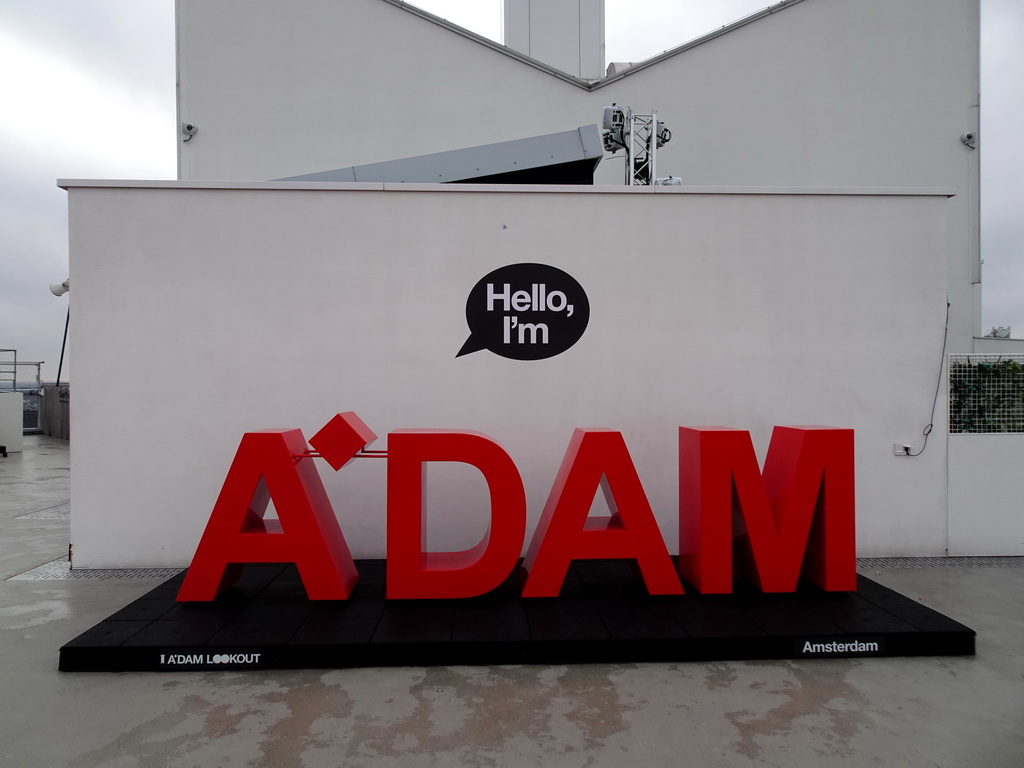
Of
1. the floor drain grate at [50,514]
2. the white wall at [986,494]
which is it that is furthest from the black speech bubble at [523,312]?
the floor drain grate at [50,514]

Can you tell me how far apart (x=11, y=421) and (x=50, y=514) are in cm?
843

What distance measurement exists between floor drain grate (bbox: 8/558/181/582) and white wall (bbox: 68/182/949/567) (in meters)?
0.11

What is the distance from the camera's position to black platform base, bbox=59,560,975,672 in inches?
132

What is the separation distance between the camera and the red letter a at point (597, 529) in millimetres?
4039

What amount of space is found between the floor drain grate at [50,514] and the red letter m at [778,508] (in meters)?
7.49

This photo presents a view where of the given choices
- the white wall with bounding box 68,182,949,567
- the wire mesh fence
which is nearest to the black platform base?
the white wall with bounding box 68,182,949,567

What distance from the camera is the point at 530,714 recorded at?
289 centimetres

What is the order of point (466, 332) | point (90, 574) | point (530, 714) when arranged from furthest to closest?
point (466, 332)
point (90, 574)
point (530, 714)

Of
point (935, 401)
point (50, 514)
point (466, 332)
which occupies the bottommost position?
point (50, 514)

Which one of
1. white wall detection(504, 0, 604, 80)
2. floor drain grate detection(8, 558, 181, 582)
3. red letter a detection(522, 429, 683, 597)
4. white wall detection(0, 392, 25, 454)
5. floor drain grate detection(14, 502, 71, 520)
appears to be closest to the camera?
red letter a detection(522, 429, 683, 597)

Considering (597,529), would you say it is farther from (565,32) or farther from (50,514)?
(565,32)

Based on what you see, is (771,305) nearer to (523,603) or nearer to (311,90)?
(523,603)

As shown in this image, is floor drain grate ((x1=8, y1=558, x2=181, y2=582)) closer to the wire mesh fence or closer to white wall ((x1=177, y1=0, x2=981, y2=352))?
white wall ((x1=177, y1=0, x2=981, y2=352))

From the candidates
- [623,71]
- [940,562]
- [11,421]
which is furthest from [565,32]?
[11,421]
